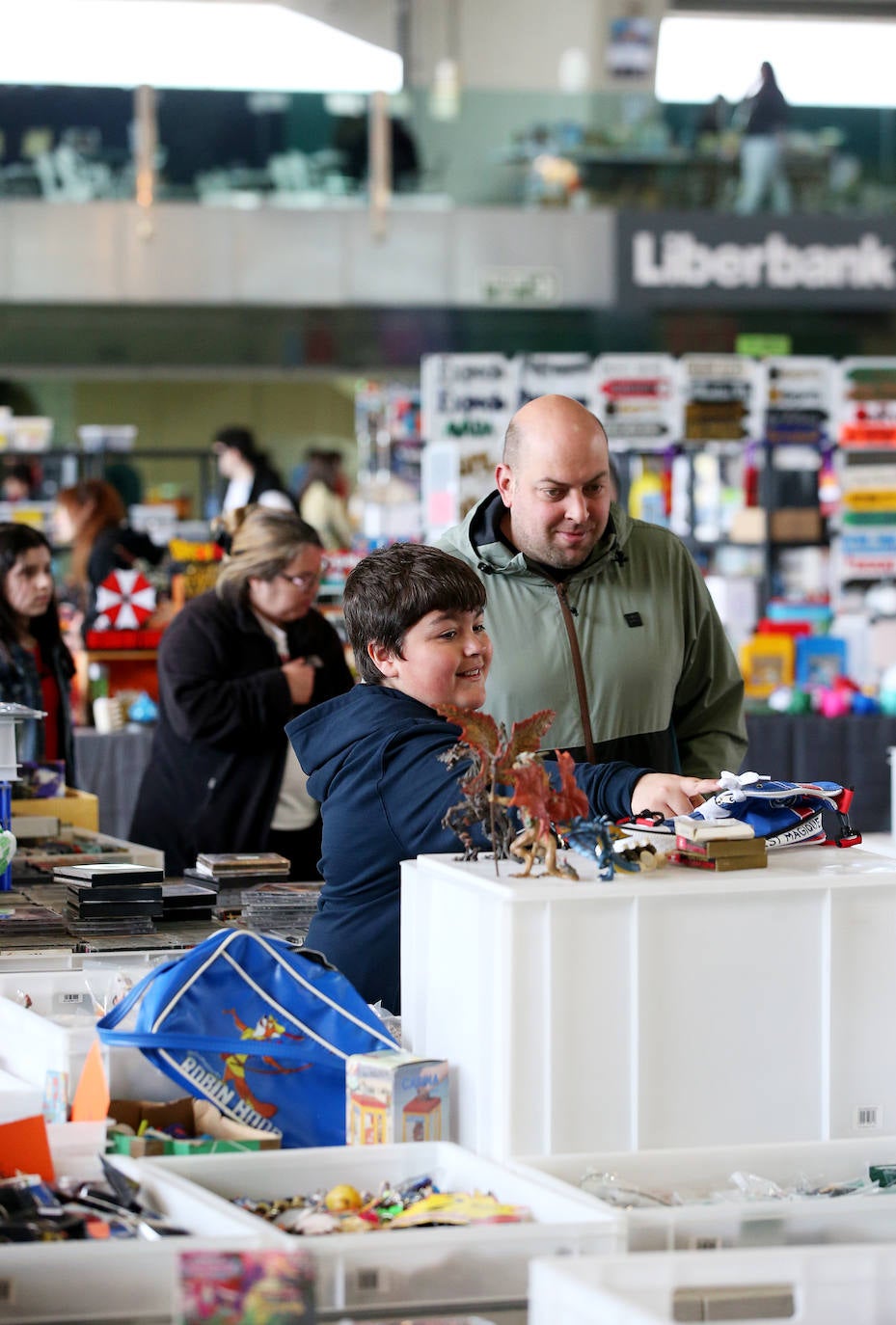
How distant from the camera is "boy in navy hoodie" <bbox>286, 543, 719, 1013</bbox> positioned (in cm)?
232

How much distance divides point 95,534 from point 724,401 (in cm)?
451

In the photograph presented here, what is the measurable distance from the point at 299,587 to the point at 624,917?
2.85 meters

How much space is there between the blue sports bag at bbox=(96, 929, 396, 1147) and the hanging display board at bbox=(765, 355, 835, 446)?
913cm

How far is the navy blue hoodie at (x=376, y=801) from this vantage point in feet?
7.60

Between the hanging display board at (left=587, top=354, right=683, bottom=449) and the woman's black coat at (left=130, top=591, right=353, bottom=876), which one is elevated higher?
the hanging display board at (left=587, top=354, right=683, bottom=449)

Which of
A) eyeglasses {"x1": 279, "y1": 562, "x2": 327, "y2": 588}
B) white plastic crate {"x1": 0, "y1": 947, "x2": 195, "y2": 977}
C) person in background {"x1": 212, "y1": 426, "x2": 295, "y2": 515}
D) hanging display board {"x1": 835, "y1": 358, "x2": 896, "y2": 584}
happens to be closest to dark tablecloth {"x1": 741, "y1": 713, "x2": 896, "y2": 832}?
hanging display board {"x1": 835, "y1": 358, "x2": 896, "y2": 584}

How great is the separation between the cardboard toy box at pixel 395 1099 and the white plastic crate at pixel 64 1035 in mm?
275

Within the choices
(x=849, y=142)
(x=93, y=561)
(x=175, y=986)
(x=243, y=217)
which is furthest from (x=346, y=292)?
(x=175, y=986)

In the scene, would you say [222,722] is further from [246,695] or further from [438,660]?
[438,660]

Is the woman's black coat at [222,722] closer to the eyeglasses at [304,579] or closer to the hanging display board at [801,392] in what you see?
the eyeglasses at [304,579]

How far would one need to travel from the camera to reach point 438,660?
247 cm

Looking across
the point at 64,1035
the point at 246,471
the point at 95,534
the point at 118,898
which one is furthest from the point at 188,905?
the point at 246,471

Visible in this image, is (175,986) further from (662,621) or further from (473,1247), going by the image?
(662,621)

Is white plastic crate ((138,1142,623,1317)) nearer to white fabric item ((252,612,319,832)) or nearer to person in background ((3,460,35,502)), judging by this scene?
white fabric item ((252,612,319,832))
